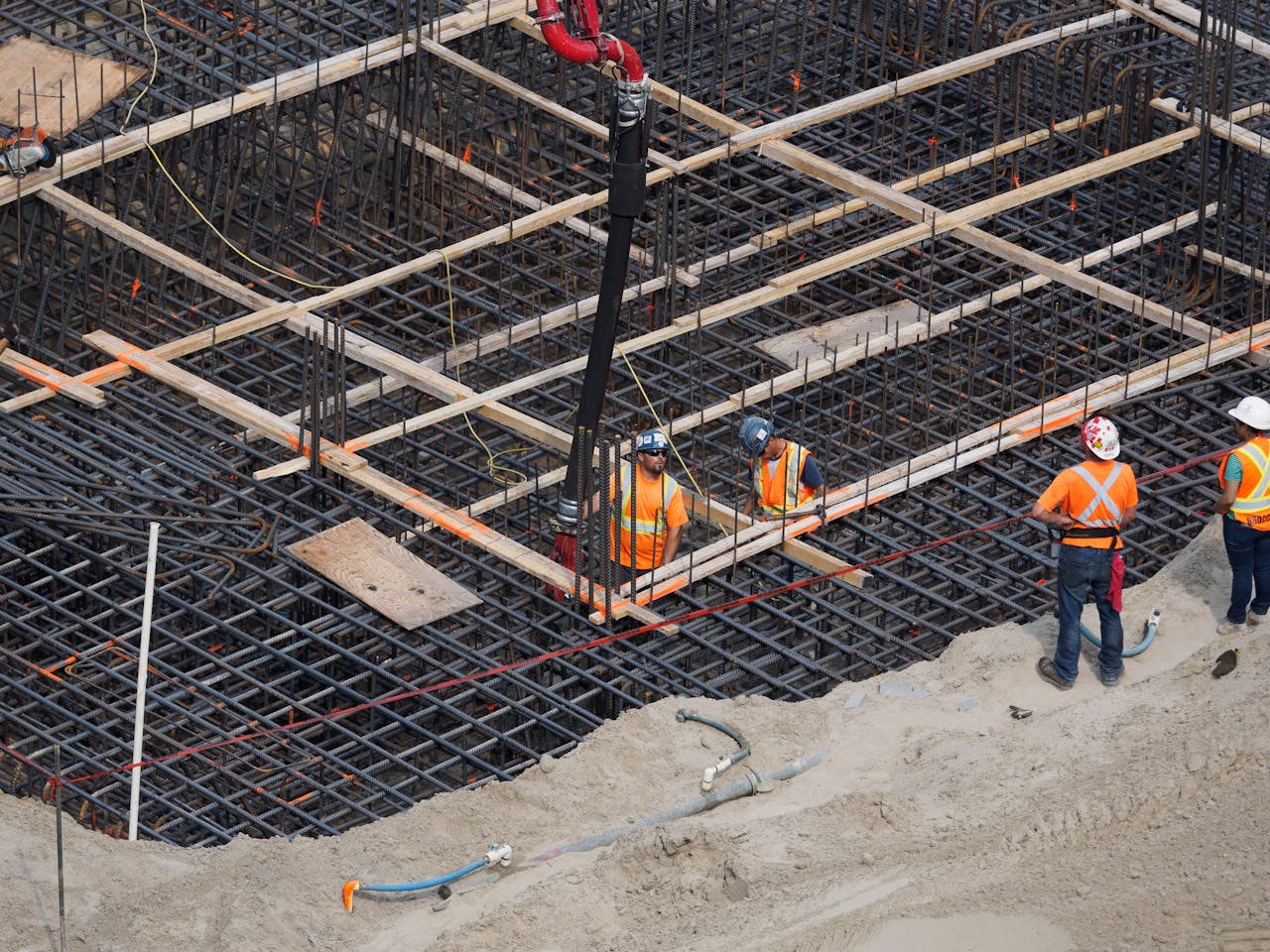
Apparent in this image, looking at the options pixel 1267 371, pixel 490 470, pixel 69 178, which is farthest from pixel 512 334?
pixel 1267 371

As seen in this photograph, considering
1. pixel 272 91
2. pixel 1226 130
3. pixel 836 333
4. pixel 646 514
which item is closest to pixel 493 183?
pixel 272 91

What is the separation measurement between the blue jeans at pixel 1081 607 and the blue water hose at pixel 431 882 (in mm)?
3525

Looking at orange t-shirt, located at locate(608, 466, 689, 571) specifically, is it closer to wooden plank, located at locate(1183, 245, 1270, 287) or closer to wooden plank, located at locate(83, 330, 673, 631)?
wooden plank, located at locate(83, 330, 673, 631)

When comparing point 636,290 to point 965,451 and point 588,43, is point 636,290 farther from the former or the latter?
point 588,43

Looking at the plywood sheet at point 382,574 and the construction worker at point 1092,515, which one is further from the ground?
the construction worker at point 1092,515

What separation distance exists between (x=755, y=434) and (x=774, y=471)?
1.17 ft

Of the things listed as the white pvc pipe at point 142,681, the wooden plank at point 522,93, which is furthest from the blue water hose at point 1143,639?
the wooden plank at point 522,93

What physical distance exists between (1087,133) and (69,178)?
8.10 meters

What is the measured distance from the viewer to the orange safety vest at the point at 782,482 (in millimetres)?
18812

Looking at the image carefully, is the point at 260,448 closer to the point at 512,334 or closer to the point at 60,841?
the point at 512,334

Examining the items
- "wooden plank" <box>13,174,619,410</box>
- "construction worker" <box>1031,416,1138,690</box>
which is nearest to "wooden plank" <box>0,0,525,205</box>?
"wooden plank" <box>13,174,619,410</box>

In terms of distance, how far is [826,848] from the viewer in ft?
51.5

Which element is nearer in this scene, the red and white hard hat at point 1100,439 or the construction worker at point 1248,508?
the red and white hard hat at point 1100,439

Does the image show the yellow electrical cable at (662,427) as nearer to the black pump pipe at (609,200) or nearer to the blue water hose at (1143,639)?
the black pump pipe at (609,200)
